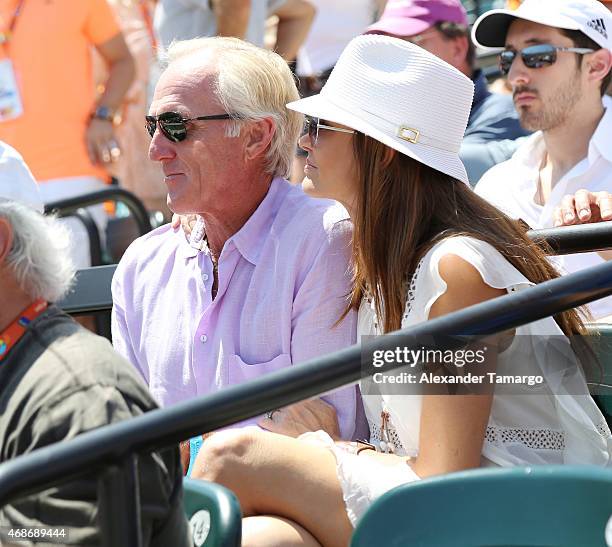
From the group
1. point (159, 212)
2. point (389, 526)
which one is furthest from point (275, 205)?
point (159, 212)

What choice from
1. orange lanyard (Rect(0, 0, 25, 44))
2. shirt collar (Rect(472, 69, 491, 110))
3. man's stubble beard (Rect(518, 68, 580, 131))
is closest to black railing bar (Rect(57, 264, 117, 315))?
man's stubble beard (Rect(518, 68, 580, 131))

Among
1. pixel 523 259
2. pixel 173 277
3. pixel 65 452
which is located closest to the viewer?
pixel 65 452

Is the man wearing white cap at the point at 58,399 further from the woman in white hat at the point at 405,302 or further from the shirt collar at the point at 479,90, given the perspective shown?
the shirt collar at the point at 479,90

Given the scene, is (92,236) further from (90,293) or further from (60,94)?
(90,293)

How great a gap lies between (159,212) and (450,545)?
446 centimetres

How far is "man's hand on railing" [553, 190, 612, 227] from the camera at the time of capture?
343cm

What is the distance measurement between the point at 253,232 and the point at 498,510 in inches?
54.5

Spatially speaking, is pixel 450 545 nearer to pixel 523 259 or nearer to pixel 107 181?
pixel 523 259

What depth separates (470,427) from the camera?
2.56 meters

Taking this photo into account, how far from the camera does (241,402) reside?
73.1 inches

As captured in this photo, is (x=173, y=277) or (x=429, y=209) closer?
(x=429, y=209)

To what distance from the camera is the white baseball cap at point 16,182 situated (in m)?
2.67

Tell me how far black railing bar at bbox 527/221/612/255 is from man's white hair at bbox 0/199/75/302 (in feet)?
4.56

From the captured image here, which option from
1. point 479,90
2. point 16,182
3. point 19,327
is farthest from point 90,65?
point 19,327
